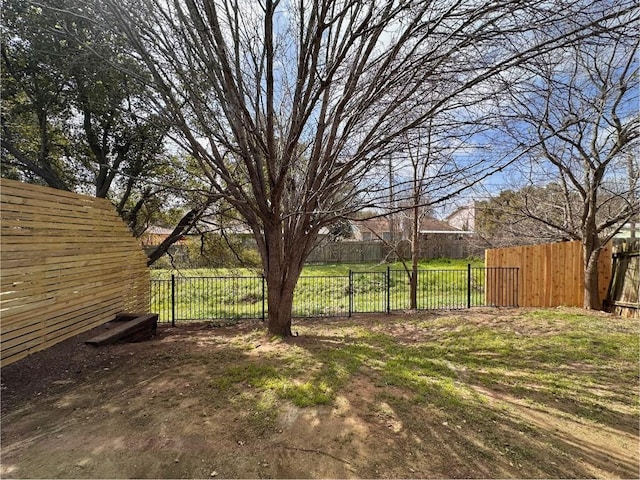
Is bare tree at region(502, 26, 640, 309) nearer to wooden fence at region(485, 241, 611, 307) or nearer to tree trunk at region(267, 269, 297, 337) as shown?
wooden fence at region(485, 241, 611, 307)

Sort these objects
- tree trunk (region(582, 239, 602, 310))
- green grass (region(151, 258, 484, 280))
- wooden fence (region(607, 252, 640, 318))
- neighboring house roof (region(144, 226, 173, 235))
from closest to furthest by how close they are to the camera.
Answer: wooden fence (region(607, 252, 640, 318)) < tree trunk (region(582, 239, 602, 310)) < neighboring house roof (region(144, 226, 173, 235)) < green grass (region(151, 258, 484, 280))

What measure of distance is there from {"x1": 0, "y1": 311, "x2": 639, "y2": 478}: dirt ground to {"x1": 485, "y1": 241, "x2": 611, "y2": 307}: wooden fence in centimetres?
633

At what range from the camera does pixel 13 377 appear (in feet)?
10.6

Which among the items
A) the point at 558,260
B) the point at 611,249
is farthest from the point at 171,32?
the point at 611,249

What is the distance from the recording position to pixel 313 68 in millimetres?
3648

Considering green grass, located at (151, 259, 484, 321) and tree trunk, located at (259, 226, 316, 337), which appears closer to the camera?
tree trunk, located at (259, 226, 316, 337)

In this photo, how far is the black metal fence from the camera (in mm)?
8672

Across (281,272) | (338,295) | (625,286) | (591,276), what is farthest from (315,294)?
(625,286)

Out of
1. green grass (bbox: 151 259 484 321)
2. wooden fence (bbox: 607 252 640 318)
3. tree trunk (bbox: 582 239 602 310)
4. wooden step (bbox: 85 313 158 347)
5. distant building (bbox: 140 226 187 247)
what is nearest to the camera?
wooden step (bbox: 85 313 158 347)

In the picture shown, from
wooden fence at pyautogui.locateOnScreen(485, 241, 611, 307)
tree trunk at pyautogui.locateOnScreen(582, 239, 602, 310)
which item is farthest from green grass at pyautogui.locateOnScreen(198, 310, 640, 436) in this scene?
wooden fence at pyautogui.locateOnScreen(485, 241, 611, 307)

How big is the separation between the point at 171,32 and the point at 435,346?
5.68 metres

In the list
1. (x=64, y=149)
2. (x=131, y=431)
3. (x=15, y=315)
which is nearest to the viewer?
(x=131, y=431)

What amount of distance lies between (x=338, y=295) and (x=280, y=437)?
8941mm

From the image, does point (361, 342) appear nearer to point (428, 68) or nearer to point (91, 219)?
point (428, 68)
